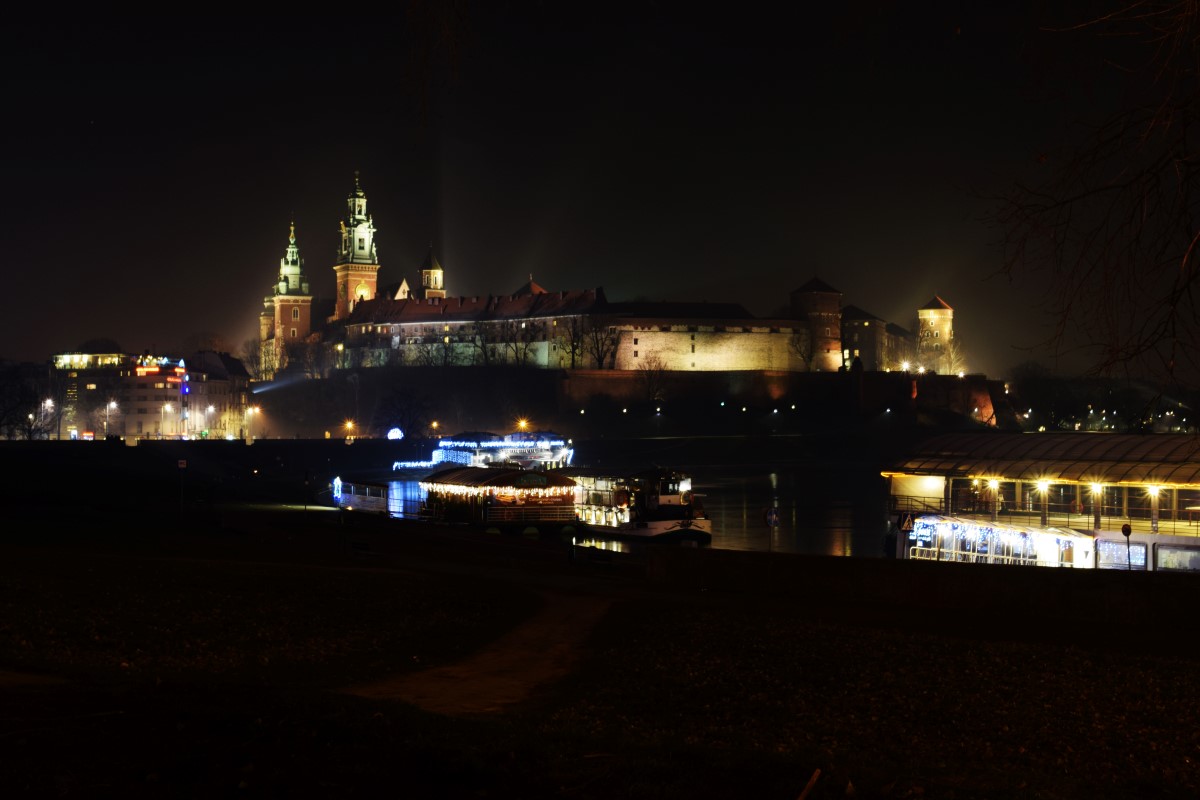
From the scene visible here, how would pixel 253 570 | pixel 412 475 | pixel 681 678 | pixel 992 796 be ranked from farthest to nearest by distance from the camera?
1. pixel 412 475
2. pixel 253 570
3. pixel 681 678
4. pixel 992 796

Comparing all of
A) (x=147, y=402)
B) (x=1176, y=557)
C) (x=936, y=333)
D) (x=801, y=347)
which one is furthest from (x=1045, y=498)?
(x=936, y=333)

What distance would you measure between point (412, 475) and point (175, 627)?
168 feet

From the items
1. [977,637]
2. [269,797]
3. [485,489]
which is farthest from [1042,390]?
[269,797]

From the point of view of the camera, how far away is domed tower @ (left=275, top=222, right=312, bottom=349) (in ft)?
504

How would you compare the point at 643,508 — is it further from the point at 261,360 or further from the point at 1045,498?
the point at 261,360

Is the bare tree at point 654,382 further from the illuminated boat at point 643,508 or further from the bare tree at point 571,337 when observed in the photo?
the illuminated boat at point 643,508

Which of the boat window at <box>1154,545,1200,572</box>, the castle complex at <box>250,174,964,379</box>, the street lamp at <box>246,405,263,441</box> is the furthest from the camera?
the castle complex at <box>250,174,964,379</box>

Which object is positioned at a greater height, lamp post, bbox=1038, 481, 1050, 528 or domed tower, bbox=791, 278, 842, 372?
domed tower, bbox=791, 278, 842, 372

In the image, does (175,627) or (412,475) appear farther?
(412,475)

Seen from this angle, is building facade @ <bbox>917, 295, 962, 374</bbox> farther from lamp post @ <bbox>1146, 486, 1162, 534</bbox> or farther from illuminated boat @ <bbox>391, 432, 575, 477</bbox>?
lamp post @ <bbox>1146, 486, 1162, 534</bbox>

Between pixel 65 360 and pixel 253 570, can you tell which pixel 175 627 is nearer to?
pixel 253 570

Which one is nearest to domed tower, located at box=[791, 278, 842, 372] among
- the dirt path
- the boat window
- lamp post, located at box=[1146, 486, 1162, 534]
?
lamp post, located at box=[1146, 486, 1162, 534]

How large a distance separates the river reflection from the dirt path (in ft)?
43.9

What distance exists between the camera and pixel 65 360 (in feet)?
489
